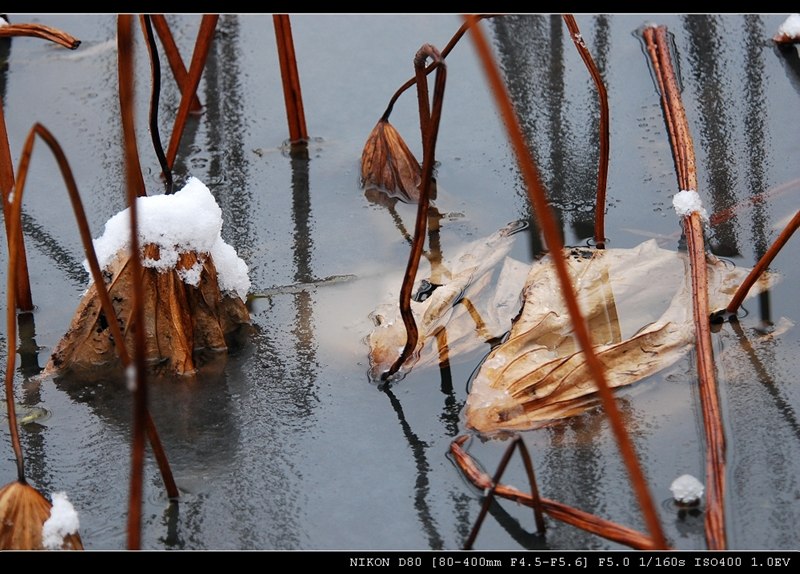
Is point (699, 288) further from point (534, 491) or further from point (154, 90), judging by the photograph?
point (154, 90)

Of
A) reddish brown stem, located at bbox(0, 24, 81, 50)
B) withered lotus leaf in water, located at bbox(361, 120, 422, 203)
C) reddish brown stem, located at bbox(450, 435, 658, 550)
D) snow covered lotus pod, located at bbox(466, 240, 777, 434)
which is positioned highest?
reddish brown stem, located at bbox(0, 24, 81, 50)

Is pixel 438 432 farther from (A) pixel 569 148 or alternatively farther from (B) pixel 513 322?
(A) pixel 569 148

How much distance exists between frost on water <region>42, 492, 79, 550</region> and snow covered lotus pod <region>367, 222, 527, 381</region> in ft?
1.97


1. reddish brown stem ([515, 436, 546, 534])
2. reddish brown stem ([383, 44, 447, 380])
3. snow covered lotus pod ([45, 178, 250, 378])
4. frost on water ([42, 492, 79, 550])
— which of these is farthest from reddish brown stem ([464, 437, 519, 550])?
snow covered lotus pod ([45, 178, 250, 378])

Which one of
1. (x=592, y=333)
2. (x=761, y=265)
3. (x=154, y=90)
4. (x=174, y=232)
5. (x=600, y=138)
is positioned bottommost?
(x=592, y=333)

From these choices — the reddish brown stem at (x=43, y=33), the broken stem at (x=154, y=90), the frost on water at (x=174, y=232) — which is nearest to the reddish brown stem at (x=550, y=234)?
the frost on water at (x=174, y=232)

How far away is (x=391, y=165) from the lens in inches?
96.0

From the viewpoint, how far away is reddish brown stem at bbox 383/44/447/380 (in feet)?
5.20

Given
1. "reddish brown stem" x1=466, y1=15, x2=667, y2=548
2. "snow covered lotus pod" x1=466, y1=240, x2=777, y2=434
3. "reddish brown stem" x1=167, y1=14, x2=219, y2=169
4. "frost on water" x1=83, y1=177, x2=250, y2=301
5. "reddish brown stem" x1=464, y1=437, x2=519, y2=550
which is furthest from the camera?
"reddish brown stem" x1=167, y1=14, x2=219, y2=169

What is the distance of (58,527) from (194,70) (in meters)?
1.20

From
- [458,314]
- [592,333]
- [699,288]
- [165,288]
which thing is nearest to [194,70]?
[165,288]

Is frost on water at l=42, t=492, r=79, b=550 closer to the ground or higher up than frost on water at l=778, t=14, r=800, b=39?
closer to the ground

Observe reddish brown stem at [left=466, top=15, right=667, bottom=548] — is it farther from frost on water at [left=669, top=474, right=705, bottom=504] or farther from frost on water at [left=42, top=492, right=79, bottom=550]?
frost on water at [left=42, top=492, right=79, bottom=550]

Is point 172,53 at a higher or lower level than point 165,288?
higher
